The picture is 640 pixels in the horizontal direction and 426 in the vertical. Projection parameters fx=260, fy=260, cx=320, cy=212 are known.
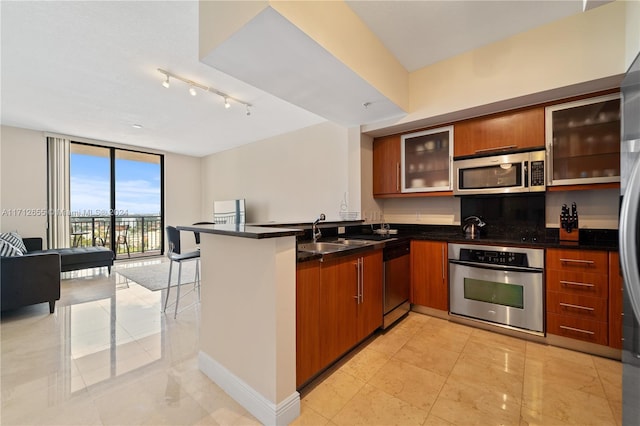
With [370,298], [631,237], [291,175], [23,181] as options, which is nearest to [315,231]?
[370,298]

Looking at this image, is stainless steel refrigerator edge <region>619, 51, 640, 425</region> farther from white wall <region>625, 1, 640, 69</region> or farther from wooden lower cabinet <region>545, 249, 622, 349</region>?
wooden lower cabinet <region>545, 249, 622, 349</region>

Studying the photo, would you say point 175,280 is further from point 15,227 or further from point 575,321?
point 575,321

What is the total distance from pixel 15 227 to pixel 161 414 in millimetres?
5700

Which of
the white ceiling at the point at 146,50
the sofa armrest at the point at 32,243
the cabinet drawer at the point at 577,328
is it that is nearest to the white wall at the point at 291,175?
the white ceiling at the point at 146,50

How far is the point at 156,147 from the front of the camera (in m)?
6.22

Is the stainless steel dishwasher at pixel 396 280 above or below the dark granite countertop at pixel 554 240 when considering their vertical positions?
below

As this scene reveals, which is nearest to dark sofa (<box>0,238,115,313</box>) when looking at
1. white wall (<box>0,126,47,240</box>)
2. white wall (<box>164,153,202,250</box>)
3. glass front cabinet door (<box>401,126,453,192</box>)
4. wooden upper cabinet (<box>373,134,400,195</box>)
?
white wall (<box>0,126,47,240</box>)

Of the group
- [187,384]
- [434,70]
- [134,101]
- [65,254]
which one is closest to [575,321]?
[434,70]

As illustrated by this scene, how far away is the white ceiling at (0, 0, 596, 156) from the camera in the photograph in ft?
6.68

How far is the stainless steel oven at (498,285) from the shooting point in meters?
2.31

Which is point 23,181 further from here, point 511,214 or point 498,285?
point 511,214

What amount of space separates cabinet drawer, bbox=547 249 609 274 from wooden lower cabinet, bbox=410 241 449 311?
850 mm

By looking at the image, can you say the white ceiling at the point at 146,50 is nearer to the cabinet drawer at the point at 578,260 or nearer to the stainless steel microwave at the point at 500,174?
the stainless steel microwave at the point at 500,174

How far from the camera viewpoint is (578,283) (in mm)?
2117
